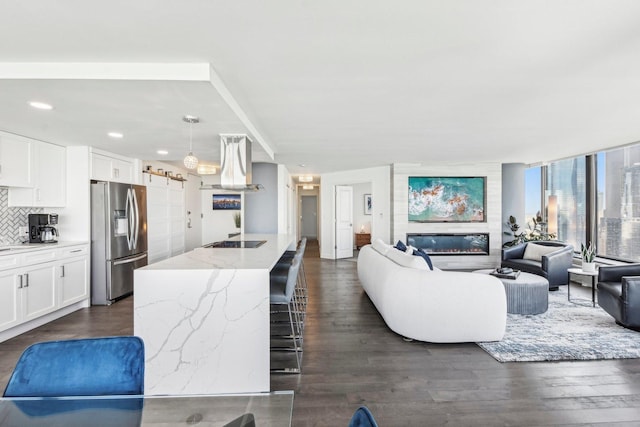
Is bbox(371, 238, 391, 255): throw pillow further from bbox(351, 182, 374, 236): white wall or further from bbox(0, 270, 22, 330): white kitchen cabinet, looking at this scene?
bbox(351, 182, 374, 236): white wall

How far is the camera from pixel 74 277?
3.93 metres

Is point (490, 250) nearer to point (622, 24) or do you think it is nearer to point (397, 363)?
point (397, 363)

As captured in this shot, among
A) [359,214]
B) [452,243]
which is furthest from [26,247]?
[359,214]

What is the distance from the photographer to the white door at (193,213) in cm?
751

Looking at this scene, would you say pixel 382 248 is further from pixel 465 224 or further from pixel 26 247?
pixel 26 247

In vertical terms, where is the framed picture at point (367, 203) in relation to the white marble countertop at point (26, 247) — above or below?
above

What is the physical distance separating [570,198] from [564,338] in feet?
14.1

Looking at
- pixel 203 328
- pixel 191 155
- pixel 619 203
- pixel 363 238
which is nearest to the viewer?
pixel 203 328

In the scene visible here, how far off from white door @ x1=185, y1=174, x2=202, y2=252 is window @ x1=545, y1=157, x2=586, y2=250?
809cm

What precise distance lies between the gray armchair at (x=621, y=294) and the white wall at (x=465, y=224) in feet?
9.98

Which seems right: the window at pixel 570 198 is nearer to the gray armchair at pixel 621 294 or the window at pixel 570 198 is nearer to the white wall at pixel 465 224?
the white wall at pixel 465 224

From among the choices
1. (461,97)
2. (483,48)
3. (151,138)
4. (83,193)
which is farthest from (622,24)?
(83,193)

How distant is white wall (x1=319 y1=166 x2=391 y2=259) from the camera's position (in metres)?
6.96

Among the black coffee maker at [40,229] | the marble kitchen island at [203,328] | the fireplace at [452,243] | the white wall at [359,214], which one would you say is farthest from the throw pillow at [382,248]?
the white wall at [359,214]
